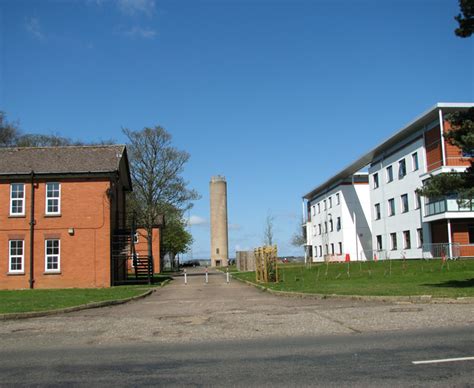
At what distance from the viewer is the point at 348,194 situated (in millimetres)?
63906

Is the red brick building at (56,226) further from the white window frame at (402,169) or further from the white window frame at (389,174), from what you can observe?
the white window frame at (389,174)

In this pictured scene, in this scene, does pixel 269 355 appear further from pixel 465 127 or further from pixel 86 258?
pixel 86 258

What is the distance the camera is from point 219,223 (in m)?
98.7

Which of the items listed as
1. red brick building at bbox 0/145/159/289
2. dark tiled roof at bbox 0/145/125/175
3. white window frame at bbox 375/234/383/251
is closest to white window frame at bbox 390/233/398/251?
white window frame at bbox 375/234/383/251

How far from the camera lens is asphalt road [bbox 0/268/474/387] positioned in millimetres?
7043

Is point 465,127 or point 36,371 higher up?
point 465,127

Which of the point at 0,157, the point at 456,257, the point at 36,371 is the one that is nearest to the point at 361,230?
the point at 456,257

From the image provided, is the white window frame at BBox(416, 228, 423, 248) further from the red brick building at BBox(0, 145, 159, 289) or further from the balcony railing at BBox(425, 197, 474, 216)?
the red brick building at BBox(0, 145, 159, 289)

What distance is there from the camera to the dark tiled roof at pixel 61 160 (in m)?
31.4

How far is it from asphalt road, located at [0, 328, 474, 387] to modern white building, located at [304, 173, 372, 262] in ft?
160

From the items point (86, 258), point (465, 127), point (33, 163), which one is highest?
point (33, 163)

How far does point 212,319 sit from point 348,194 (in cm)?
5195

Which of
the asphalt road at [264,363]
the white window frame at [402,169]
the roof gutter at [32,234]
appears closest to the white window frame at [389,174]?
the white window frame at [402,169]

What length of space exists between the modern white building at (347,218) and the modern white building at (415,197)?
1444 millimetres
